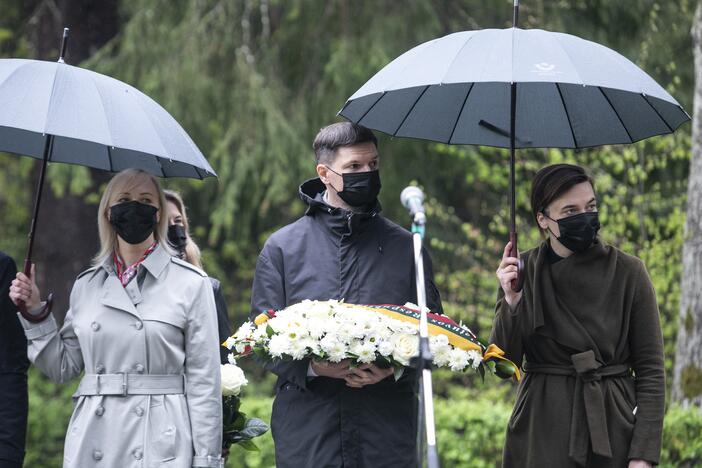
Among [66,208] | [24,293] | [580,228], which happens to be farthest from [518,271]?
[66,208]

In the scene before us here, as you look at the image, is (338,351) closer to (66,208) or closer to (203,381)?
(203,381)

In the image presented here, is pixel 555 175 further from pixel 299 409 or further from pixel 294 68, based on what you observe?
pixel 294 68

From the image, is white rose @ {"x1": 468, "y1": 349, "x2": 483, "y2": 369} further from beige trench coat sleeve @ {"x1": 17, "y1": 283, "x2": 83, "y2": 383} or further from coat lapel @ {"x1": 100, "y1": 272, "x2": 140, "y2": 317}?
Answer: beige trench coat sleeve @ {"x1": 17, "y1": 283, "x2": 83, "y2": 383}

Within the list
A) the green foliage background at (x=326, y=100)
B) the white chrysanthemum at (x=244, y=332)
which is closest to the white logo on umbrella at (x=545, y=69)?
the white chrysanthemum at (x=244, y=332)

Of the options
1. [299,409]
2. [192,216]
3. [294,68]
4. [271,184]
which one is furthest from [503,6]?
[299,409]

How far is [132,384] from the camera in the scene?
5078 millimetres

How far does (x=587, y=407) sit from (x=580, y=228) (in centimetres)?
79

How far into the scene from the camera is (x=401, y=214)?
12516 millimetres

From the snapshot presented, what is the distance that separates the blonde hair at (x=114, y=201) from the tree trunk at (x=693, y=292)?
15.7 ft

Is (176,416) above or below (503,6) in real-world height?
below

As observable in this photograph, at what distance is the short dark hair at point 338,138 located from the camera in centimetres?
552

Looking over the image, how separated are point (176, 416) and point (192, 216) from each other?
27.8 ft

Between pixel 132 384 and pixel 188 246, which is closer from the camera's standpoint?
pixel 132 384

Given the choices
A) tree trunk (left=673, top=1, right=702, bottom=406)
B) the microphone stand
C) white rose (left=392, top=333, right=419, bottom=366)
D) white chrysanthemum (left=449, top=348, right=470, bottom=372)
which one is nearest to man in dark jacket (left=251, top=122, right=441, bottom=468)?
white rose (left=392, top=333, right=419, bottom=366)
